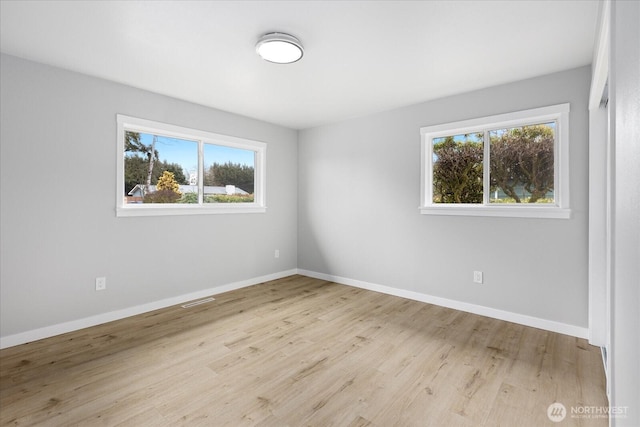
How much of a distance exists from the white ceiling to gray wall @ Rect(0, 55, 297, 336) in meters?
0.27

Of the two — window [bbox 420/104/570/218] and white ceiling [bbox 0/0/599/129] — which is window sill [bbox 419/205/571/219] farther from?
white ceiling [bbox 0/0/599/129]

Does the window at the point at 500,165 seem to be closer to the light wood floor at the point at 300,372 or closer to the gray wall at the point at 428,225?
the gray wall at the point at 428,225

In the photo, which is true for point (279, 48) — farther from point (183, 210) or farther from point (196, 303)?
point (196, 303)

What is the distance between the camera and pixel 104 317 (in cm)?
316

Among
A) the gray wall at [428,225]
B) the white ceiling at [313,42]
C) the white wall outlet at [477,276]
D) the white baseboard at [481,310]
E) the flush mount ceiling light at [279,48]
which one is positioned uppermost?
the white ceiling at [313,42]

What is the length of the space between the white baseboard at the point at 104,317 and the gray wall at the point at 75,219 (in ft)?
0.18

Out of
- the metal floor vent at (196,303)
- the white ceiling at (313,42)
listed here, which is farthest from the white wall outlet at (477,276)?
the metal floor vent at (196,303)

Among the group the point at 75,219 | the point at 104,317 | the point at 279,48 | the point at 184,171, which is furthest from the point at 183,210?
the point at 279,48

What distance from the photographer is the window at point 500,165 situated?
3.00 metres

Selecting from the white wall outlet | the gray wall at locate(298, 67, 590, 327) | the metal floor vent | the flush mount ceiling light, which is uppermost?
the flush mount ceiling light

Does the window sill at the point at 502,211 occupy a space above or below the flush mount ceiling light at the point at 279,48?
below

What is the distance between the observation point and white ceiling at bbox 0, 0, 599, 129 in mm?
2025

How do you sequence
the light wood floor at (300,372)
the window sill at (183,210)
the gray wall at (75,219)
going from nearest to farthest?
the light wood floor at (300,372) < the gray wall at (75,219) < the window sill at (183,210)

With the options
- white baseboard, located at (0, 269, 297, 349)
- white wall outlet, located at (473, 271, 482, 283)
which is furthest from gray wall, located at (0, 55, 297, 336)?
white wall outlet, located at (473, 271, 482, 283)
